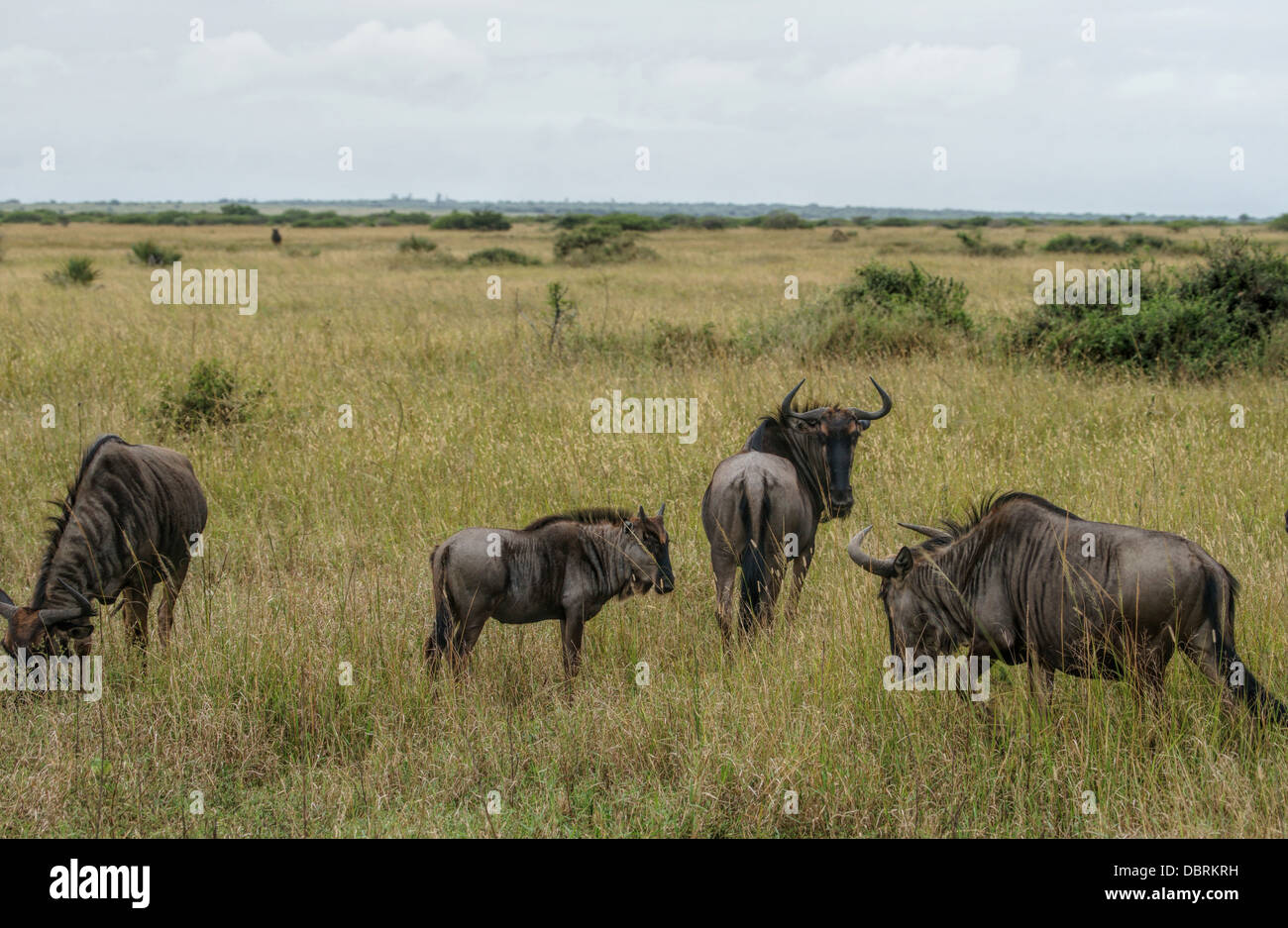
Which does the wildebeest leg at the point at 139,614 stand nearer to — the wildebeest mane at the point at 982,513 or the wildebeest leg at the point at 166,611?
the wildebeest leg at the point at 166,611

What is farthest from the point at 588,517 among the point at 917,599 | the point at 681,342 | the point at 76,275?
the point at 76,275

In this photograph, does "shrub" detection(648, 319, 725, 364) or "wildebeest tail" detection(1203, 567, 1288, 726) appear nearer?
"wildebeest tail" detection(1203, 567, 1288, 726)

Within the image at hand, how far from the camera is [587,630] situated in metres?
5.68

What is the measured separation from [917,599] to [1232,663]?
4.00ft

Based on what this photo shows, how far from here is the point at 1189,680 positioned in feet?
15.3

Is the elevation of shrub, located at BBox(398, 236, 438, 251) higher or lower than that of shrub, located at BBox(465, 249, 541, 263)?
higher

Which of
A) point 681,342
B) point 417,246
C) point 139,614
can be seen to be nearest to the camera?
point 139,614

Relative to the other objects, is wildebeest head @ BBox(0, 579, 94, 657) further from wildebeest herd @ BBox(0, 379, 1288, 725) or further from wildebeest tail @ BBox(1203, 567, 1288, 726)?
wildebeest tail @ BBox(1203, 567, 1288, 726)

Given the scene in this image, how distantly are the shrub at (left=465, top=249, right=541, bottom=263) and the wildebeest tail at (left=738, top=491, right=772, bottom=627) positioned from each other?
2898cm

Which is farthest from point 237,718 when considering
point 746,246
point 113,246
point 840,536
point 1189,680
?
point 746,246

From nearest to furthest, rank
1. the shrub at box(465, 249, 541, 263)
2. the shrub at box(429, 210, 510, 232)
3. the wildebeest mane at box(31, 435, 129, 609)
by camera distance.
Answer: the wildebeest mane at box(31, 435, 129, 609) < the shrub at box(465, 249, 541, 263) < the shrub at box(429, 210, 510, 232)

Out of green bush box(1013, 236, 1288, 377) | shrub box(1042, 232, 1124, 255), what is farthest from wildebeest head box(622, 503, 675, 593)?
shrub box(1042, 232, 1124, 255)

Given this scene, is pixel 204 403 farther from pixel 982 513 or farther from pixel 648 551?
pixel 982 513

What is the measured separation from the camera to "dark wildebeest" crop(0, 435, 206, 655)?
488 centimetres
